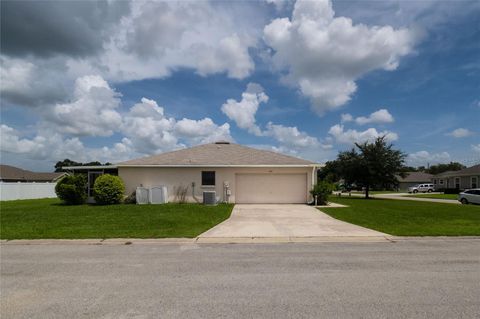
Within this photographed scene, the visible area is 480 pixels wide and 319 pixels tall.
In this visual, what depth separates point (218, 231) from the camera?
41.0 ft

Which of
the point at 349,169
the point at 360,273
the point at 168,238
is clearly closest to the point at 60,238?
the point at 168,238

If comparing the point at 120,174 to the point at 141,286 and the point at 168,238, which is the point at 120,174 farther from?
the point at 141,286

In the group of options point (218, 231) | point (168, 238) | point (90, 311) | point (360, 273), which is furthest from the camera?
point (218, 231)

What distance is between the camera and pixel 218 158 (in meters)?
25.9

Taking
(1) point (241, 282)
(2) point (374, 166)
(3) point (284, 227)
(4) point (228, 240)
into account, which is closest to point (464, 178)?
(2) point (374, 166)

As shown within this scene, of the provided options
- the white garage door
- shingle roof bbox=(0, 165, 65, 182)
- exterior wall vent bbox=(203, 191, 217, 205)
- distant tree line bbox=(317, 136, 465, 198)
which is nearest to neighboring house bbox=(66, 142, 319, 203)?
the white garage door

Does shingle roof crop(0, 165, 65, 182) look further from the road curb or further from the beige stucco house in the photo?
the road curb

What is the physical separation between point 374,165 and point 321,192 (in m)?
15.8

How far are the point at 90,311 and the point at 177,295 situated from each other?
48.8 inches

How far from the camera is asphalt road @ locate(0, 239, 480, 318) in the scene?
4.93 meters

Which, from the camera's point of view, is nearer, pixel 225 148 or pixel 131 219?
pixel 131 219

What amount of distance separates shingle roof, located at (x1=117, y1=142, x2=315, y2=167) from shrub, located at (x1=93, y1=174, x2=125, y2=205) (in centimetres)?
148

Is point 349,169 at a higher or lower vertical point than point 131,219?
higher

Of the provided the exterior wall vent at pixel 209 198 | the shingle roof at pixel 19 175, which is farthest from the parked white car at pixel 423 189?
the shingle roof at pixel 19 175
